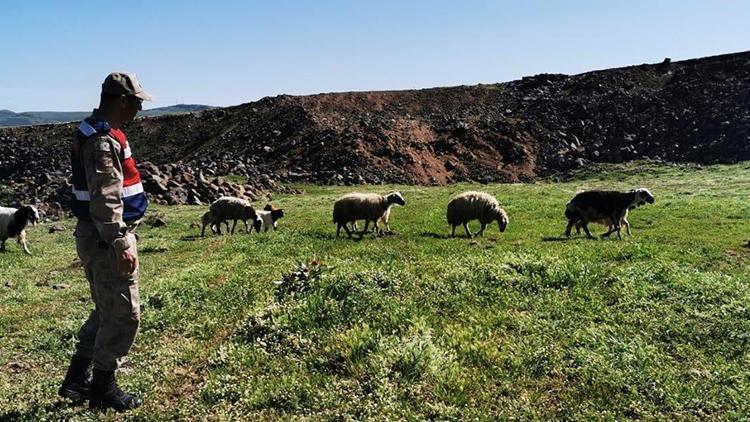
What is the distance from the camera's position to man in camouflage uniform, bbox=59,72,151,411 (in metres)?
6.34

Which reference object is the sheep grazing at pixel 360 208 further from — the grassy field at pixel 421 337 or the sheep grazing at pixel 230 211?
the sheep grazing at pixel 230 211

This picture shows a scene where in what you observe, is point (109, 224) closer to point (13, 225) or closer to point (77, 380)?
point (77, 380)

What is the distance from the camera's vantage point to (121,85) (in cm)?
663

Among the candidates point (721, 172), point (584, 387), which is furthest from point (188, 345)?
point (721, 172)

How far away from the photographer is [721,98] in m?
55.5

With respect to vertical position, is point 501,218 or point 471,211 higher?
point 471,211

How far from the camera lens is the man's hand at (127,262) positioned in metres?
6.40

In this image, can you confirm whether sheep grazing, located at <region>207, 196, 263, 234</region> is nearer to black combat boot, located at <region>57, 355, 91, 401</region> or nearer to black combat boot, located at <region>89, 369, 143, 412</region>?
black combat boot, located at <region>57, 355, 91, 401</region>

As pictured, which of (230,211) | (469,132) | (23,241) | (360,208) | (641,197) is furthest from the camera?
(469,132)

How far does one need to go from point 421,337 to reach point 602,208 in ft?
51.4

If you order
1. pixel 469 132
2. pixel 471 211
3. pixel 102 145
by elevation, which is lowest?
pixel 471 211

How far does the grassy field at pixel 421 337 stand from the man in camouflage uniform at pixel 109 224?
2.29 feet

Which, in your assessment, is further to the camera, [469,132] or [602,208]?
[469,132]

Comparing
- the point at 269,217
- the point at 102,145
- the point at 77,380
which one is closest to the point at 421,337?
the point at 77,380
